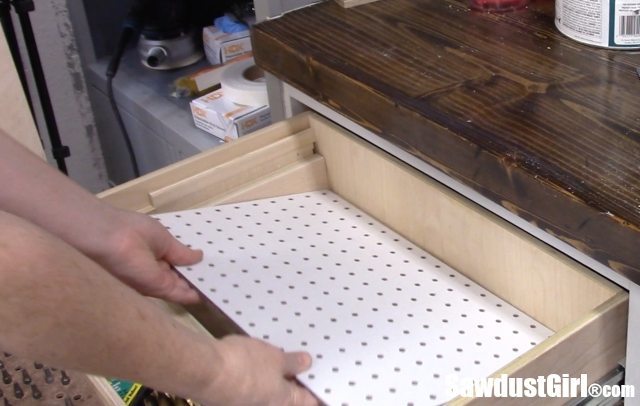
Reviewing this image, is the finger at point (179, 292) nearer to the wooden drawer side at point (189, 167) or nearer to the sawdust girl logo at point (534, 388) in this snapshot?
the wooden drawer side at point (189, 167)

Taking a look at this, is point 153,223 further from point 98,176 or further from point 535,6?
point 98,176

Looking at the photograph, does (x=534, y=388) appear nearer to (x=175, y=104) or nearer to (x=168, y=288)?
(x=168, y=288)

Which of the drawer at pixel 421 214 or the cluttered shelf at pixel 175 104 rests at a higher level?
the drawer at pixel 421 214

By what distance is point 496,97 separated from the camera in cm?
66

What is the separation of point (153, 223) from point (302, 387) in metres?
0.21

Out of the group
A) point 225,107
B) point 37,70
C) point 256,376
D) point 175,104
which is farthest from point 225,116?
point 256,376

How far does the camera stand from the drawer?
55 cm

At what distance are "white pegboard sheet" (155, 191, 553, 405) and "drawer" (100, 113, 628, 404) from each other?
16 millimetres

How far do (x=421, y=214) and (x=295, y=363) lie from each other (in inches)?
8.1

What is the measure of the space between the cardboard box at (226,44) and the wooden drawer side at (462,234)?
1.60 ft

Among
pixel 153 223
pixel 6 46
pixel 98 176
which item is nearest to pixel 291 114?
pixel 153 223

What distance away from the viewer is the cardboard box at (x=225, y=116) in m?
1.05

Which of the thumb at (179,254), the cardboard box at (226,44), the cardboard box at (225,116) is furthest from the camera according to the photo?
the cardboard box at (226,44)

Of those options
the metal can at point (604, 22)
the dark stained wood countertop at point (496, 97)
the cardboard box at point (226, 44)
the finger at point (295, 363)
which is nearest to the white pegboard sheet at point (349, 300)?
the finger at point (295, 363)
